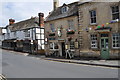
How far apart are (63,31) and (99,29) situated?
6.91 meters

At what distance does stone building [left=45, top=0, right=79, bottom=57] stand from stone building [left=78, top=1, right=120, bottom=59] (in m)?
1.49

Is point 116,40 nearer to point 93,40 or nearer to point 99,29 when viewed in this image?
point 99,29

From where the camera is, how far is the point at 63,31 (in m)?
20.2

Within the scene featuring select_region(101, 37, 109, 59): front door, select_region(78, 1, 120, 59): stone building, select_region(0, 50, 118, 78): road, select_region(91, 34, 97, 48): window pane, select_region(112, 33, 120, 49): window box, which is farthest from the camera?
select_region(91, 34, 97, 48): window pane

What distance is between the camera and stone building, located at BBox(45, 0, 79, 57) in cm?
1839

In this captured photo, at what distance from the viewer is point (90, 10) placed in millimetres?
15977

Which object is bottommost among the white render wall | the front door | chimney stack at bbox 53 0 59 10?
the front door

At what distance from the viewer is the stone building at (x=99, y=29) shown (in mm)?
13859

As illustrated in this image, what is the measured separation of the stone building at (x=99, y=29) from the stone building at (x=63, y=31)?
1.49 meters

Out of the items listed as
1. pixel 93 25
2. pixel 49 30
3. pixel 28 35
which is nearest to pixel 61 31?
pixel 49 30

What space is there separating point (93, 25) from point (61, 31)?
20.8ft

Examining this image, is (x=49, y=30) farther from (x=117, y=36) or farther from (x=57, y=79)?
(x=57, y=79)

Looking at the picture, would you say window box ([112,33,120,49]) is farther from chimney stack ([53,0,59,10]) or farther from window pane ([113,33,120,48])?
chimney stack ([53,0,59,10])

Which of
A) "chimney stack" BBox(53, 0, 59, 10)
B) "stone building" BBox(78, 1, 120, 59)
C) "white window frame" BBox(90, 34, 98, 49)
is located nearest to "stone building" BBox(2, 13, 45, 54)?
"chimney stack" BBox(53, 0, 59, 10)
